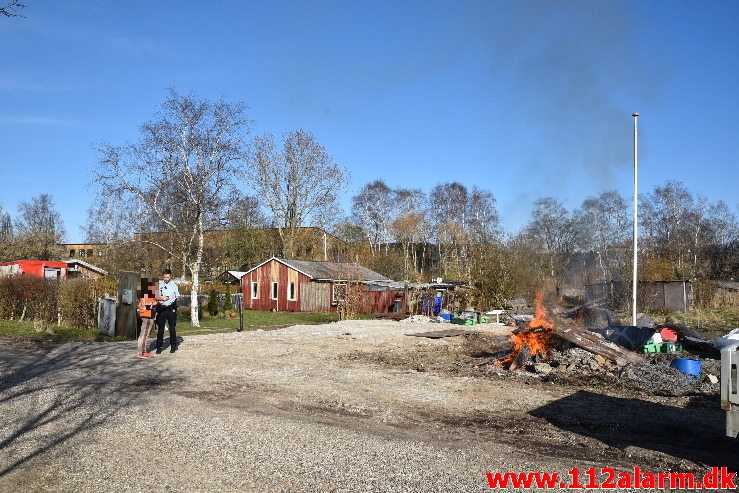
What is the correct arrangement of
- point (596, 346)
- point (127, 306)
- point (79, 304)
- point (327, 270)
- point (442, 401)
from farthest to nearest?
point (327, 270) → point (79, 304) → point (127, 306) → point (596, 346) → point (442, 401)

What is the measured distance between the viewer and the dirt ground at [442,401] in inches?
264

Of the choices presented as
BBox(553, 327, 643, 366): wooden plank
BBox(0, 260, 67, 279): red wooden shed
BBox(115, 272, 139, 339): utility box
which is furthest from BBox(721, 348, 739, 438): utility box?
BBox(0, 260, 67, 279): red wooden shed

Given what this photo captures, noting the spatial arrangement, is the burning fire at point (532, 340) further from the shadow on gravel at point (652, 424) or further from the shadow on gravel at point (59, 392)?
the shadow on gravel at point (59, 392)

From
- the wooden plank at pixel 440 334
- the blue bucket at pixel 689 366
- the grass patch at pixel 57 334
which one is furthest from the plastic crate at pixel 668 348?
the grass patch at pixel 57 334

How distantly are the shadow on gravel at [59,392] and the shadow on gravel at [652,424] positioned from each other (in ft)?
20.7

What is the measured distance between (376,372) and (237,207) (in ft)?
52.9

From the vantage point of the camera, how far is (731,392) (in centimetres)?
559

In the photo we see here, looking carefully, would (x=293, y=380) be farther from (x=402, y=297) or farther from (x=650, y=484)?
(x=402, y=297)

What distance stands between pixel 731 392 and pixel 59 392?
917 cm

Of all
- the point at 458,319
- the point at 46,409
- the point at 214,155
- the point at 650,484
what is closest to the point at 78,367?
the point at 46,409

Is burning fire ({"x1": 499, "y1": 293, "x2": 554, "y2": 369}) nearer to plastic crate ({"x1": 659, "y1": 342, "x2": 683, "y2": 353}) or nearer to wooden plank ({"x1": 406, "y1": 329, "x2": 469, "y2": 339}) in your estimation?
plastic crate ({"x1": 659, "y1": 342, "x2": 683, "y2": 353})

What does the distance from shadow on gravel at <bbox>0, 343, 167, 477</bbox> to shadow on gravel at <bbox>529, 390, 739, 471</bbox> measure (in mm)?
6310

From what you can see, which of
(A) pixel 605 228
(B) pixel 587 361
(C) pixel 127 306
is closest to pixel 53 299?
(C) pixel 127 306

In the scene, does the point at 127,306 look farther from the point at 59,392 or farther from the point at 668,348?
the point at 668,348
